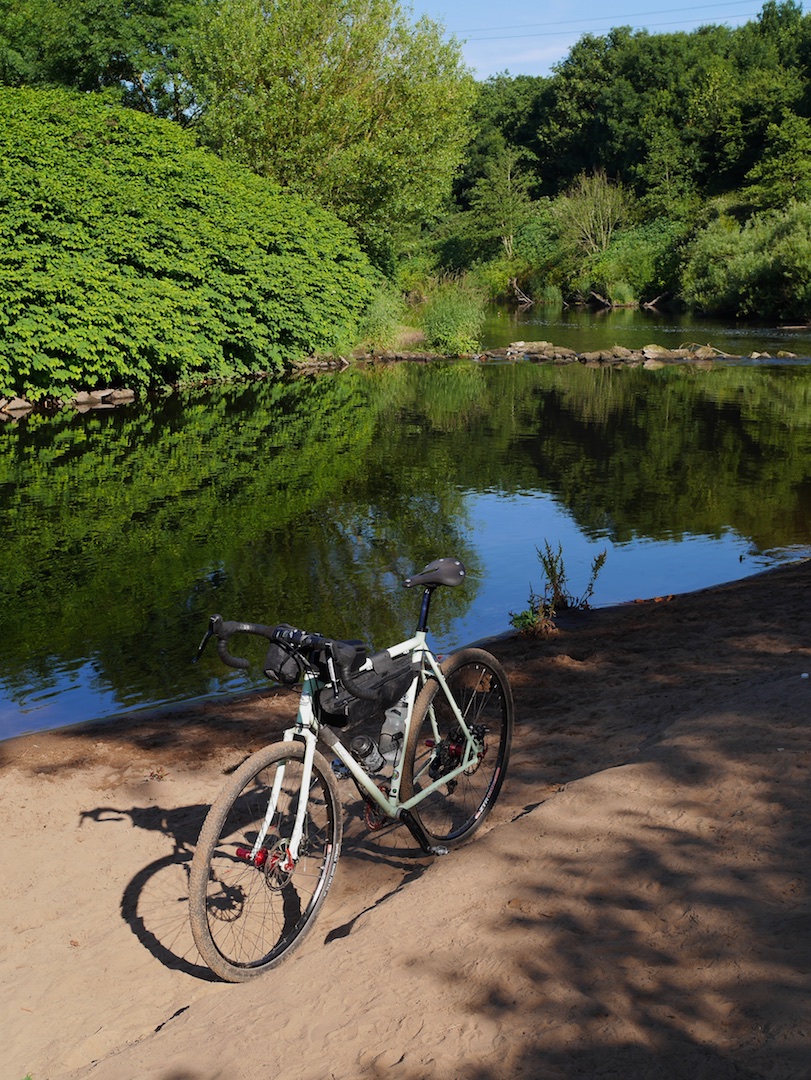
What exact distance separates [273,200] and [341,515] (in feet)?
57.6

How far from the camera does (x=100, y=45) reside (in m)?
41.5

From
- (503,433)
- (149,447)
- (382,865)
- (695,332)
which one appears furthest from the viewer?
(695,332)

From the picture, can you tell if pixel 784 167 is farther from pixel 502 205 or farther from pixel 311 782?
pixel 311 782

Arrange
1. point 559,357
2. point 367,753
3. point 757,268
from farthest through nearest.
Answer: point 757,268 → point 559,357 → point 367,753

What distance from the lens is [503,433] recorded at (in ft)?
61.2

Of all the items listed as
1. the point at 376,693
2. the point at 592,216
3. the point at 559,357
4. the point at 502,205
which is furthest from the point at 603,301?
the point at 376,693

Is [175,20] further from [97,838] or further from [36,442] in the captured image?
[97,838]

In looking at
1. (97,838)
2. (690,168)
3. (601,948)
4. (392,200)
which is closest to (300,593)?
(97,838)

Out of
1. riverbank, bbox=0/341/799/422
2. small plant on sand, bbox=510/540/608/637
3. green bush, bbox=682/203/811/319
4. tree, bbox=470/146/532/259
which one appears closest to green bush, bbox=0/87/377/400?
riverbank, bbox=0/341/799/422

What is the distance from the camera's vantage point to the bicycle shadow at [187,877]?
4141 mm

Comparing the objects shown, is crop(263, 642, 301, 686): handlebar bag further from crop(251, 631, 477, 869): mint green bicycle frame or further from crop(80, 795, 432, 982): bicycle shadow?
crop(80, 795, 432, 982): bicycle shadow

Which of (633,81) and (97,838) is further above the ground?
(633,81)

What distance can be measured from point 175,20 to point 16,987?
45.5 meters

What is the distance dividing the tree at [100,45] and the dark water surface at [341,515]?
85.0 ft
